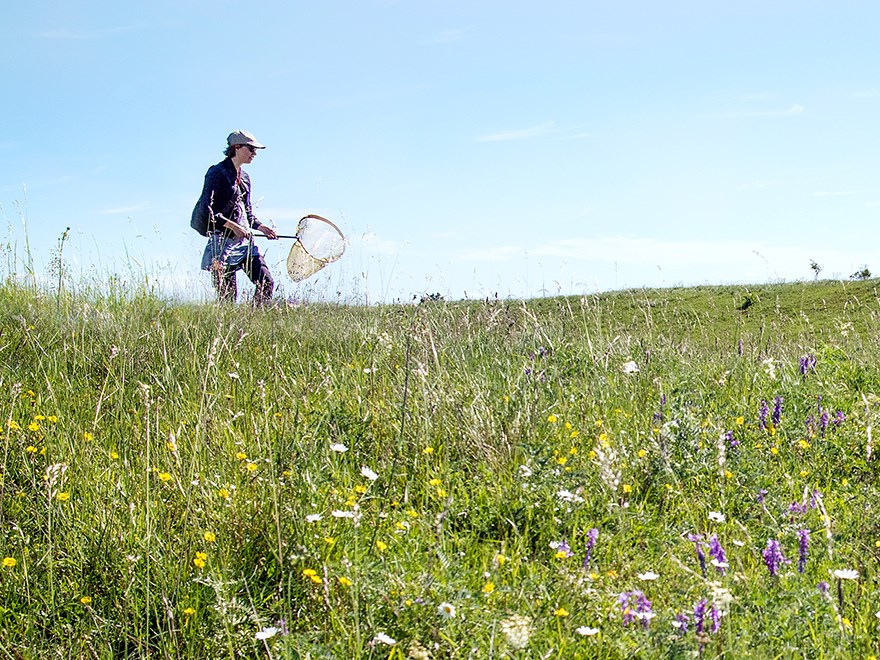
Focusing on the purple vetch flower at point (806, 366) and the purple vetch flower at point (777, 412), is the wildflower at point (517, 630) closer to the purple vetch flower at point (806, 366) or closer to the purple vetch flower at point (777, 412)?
the purple vetch flower at point (777, 412)

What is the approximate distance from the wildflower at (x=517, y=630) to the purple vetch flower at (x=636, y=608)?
0.26 m

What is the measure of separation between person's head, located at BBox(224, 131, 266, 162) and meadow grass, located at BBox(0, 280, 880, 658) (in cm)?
454

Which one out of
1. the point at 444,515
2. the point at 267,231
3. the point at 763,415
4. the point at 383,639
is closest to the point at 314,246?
the point at 267,231

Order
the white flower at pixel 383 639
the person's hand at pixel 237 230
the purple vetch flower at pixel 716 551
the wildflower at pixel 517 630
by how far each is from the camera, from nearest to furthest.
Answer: the white flower at pixel 383 639 → the wildflower at pixel 517 630 → the purple vetch flower at pixel 716 551 → the person's hand at pixel 237 230

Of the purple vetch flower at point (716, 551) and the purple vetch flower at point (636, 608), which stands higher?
the purple vetch flower at point (716, 551)

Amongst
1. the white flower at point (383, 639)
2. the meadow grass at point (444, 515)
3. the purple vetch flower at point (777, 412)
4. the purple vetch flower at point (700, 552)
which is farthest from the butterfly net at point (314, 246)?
the white flower at point (383, 639)

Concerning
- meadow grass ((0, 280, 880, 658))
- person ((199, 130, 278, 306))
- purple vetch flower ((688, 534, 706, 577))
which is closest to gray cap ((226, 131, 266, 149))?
person ((199, 130, 278, 306))

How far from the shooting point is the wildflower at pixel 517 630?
2041mm

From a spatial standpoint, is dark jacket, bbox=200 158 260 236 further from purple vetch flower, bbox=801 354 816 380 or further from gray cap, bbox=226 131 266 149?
purple vetch flower, bbox=801 354 816 380

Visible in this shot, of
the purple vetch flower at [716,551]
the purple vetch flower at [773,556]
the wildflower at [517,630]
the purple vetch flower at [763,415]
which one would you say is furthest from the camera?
the purple vetch flower at [763,415]

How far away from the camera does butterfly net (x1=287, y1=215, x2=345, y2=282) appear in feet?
29.9

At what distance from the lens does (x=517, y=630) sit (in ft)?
6.88

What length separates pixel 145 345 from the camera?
5.08 metres

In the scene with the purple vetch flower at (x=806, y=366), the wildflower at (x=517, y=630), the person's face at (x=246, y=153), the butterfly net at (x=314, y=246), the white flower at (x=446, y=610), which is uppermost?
the person's face at (x=246, y=153)
